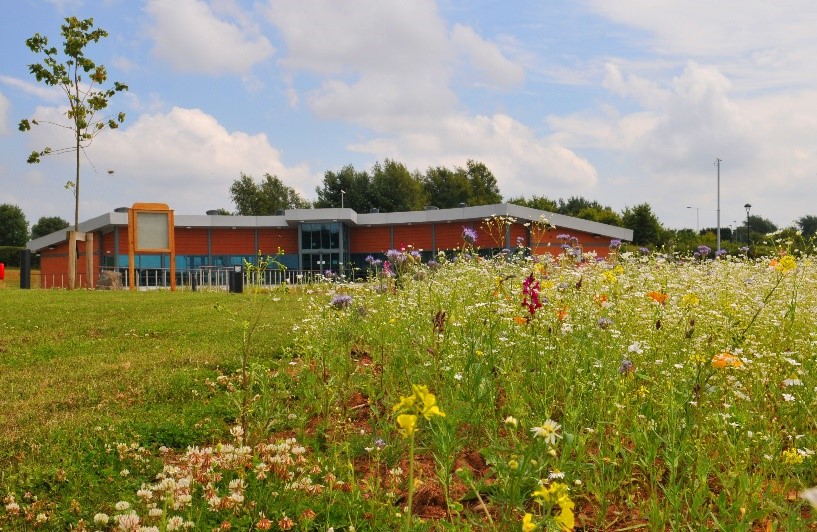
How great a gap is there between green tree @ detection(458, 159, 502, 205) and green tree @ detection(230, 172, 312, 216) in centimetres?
1656

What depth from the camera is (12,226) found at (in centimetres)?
6725

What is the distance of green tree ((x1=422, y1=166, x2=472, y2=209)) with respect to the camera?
65.0m

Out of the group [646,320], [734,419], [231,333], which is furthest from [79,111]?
[734,419]

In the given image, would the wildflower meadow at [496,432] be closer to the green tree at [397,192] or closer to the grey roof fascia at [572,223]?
the grey roof fascia at [572,223]

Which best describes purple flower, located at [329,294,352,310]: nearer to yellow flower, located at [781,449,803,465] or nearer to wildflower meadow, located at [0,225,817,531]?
wildflower meadow, located at [0,225,817,531]

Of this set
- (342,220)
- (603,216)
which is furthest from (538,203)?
(342,220)

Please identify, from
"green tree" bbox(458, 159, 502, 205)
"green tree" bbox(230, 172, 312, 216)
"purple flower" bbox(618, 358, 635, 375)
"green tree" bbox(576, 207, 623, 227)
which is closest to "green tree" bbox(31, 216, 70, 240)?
"green tree" bbox(230, 172, 312, 216)

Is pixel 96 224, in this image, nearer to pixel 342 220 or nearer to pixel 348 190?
pixel 342 220

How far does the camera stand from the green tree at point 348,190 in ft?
206

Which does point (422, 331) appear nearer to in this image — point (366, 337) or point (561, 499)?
point (366, 337)

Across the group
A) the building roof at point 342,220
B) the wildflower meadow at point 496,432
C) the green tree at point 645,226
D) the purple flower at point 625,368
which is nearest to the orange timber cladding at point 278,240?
the building roof at point 342,220

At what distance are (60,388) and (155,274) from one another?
3171 centimetres

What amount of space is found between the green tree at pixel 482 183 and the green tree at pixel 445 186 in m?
0.88

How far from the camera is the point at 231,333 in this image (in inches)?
345
